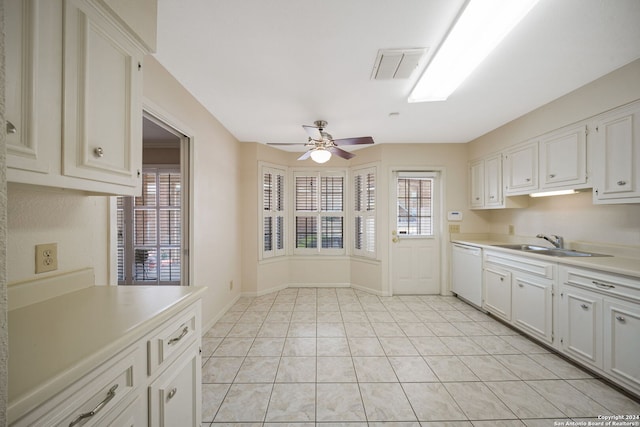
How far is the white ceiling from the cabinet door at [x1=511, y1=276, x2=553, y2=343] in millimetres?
1917

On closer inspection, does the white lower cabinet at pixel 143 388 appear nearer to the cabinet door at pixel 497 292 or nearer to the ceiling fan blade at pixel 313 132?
the ceiling fan blade at pixel 313 132

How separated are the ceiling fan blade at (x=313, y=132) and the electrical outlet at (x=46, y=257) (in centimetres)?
198

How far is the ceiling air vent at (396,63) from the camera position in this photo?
5.74ft

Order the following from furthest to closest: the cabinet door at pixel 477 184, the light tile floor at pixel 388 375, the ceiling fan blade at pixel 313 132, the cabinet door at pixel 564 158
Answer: the cabinet door at pixel 477 184 < the ceiling fan blade at pixel 313 132 < the cabinet door at pixel 564 158 < the light tile floor at pixel 388 375

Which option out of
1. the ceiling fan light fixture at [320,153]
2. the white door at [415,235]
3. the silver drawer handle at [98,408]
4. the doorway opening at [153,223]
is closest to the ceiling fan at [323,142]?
the ceiling fan light fixture at [320,153]

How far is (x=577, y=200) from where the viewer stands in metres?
2.58

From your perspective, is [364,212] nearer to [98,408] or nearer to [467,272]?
[467,272]

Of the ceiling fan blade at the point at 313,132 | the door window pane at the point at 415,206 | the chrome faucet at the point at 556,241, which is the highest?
the ceiling fan blade at the point at 313,132

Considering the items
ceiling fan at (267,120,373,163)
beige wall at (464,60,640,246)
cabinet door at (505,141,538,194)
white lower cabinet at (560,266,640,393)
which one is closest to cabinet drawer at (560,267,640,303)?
white lower cabinet at (560,266,640,393)

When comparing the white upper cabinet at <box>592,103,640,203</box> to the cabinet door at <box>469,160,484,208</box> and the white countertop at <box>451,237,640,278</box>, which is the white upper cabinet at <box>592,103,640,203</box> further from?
the cabinet door at <box>469,160,484,208</box>

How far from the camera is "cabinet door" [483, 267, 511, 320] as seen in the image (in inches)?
109

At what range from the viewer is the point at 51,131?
0.87 metres

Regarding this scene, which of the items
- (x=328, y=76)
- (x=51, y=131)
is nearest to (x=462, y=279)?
(x=328, y=76)

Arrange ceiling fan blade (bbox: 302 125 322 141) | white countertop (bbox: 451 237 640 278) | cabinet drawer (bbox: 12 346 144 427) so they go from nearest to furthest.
A: cabinet drawer (bbox: 12 346 144 427), white countertop (bbox: 451 237 640 278), ceiling fan blade (bbox: 302 125 322 141)
